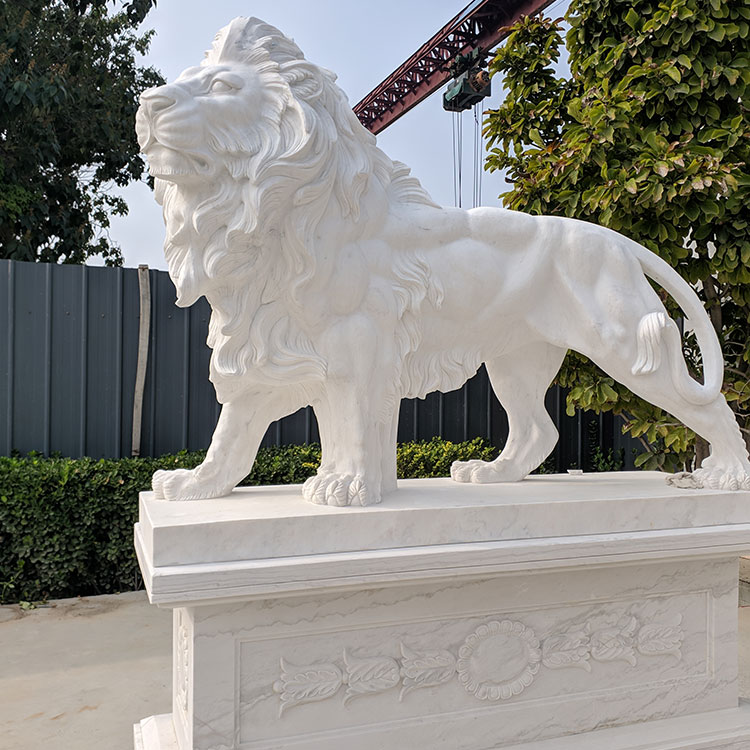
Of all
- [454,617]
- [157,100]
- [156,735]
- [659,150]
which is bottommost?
[156,735]

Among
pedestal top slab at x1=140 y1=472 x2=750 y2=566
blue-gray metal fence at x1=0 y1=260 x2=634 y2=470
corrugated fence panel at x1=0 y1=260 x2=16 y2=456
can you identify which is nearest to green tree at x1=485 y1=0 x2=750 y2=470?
pedestal top slab at x1=140 y1=472 x2=750 y2=566

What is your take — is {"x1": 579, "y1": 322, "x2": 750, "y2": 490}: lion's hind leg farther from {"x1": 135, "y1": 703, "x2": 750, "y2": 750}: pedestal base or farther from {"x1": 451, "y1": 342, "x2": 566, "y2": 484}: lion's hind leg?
{"x1": 135, "y1": 703, "x2": 750, "y2": 750}: pedestal base

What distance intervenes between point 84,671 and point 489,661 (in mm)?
1818

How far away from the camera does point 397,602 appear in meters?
1.57

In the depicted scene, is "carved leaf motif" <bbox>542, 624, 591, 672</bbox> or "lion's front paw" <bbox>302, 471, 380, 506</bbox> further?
"carved leaf motif" <bbox>542, 624, 591, 672</bbox>

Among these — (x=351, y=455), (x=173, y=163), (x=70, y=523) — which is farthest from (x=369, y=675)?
(x=70, y=523)

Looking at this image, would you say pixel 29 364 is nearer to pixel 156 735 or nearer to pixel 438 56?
pixel 156 735

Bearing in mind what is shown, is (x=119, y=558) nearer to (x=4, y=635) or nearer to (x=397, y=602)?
(x=4, y=635)

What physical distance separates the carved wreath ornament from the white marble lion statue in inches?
14.6

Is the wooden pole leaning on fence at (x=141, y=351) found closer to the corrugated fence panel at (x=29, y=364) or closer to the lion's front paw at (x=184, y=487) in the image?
the corrugated fence panel at (x=29, y=364)

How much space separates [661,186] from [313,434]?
240cm

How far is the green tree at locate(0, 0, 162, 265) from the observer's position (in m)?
6.45

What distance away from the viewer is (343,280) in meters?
1.58

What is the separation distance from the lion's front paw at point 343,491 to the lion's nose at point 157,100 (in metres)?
0.87
